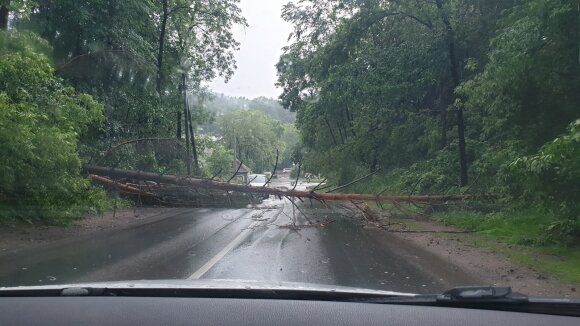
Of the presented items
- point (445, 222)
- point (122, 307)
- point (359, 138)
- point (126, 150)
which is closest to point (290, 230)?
point (445, 222)

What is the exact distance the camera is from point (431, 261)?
1065cm

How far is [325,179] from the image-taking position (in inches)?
773

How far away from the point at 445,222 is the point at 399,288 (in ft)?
32.7

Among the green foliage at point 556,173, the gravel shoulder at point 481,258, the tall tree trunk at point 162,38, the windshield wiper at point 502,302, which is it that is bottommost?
the gravel shoulder at point 481,258

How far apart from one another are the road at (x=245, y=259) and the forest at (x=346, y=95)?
1952 mm

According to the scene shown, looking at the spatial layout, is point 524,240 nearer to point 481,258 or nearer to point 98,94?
point 481,258

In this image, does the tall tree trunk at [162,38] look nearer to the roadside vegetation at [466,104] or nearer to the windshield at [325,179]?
the windshield at [325,179]

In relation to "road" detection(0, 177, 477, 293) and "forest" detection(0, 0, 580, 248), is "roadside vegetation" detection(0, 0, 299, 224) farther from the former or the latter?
"road" detection(0, 177, 477, 293)

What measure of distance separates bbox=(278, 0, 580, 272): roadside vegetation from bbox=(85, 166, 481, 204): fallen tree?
1.54 m

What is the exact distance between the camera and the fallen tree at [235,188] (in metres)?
13.4

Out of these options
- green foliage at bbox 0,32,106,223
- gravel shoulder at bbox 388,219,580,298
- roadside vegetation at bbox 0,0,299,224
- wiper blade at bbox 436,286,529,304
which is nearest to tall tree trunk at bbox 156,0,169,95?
roadside vegetation at bbox 0,0,299,224

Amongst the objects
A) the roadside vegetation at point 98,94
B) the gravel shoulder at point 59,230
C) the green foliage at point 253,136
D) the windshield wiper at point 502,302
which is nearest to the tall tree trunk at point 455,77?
the roadside vegetation at point 98,94

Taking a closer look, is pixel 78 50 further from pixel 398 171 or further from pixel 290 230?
pixel 398 171

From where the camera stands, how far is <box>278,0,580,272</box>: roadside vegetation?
38.0 ft
